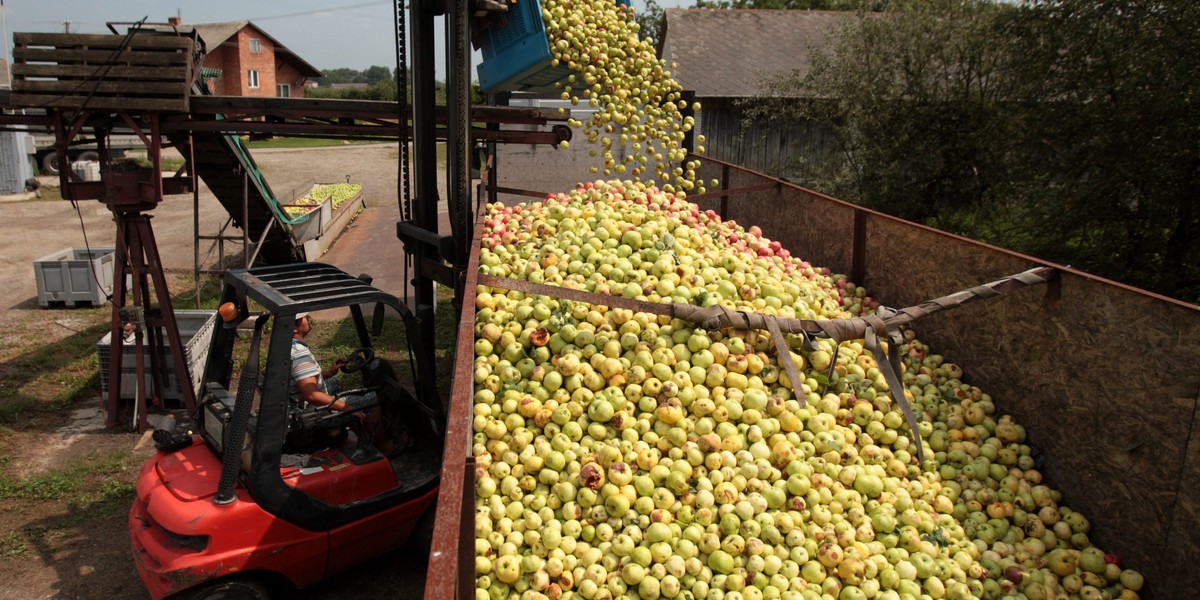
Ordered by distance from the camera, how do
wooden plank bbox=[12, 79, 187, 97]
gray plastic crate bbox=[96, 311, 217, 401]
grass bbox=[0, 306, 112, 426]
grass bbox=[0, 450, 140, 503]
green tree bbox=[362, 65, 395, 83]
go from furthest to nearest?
green tree bbox=[362, 65, 395, 83], grass bbox=[0, 306, 112, 426], gray plastic crate bbox=[96, 311, 217, 401], wooden plank bbox=[12, 79, 187, 97], grass bbox=[0, 450, 140, 503]

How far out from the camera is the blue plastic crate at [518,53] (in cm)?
605

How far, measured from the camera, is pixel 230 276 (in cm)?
518

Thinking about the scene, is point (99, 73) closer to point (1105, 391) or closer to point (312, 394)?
point (312, 394)

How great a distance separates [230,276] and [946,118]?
11.7 m

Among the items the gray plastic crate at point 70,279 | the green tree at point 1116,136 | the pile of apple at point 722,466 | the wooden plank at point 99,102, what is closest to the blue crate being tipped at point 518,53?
the pile of apple at point 722,466

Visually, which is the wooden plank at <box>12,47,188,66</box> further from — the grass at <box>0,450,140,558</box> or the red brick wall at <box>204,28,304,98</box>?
the red brick wall at <box>204,28,304,98</box>

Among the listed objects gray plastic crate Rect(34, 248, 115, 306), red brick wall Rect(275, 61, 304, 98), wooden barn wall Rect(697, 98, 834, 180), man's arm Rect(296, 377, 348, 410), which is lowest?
gray plastic crate Rect(34, 248, 115, 306)

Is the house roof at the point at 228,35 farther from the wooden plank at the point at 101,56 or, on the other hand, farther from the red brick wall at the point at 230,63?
the wooden plank at the point at 101,56

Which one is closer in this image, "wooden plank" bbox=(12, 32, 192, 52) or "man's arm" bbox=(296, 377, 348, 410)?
"man's arm" bbox=(296, 377, 348, 410)

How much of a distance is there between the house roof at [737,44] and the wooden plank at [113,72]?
13040 mm

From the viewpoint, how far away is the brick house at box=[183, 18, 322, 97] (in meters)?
46.4

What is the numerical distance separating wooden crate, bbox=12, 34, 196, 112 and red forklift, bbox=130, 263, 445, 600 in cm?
311

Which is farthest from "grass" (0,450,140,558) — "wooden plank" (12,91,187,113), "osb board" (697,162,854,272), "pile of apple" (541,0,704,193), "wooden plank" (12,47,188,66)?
"osb board" (697,162,854,272)

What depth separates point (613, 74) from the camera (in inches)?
269
